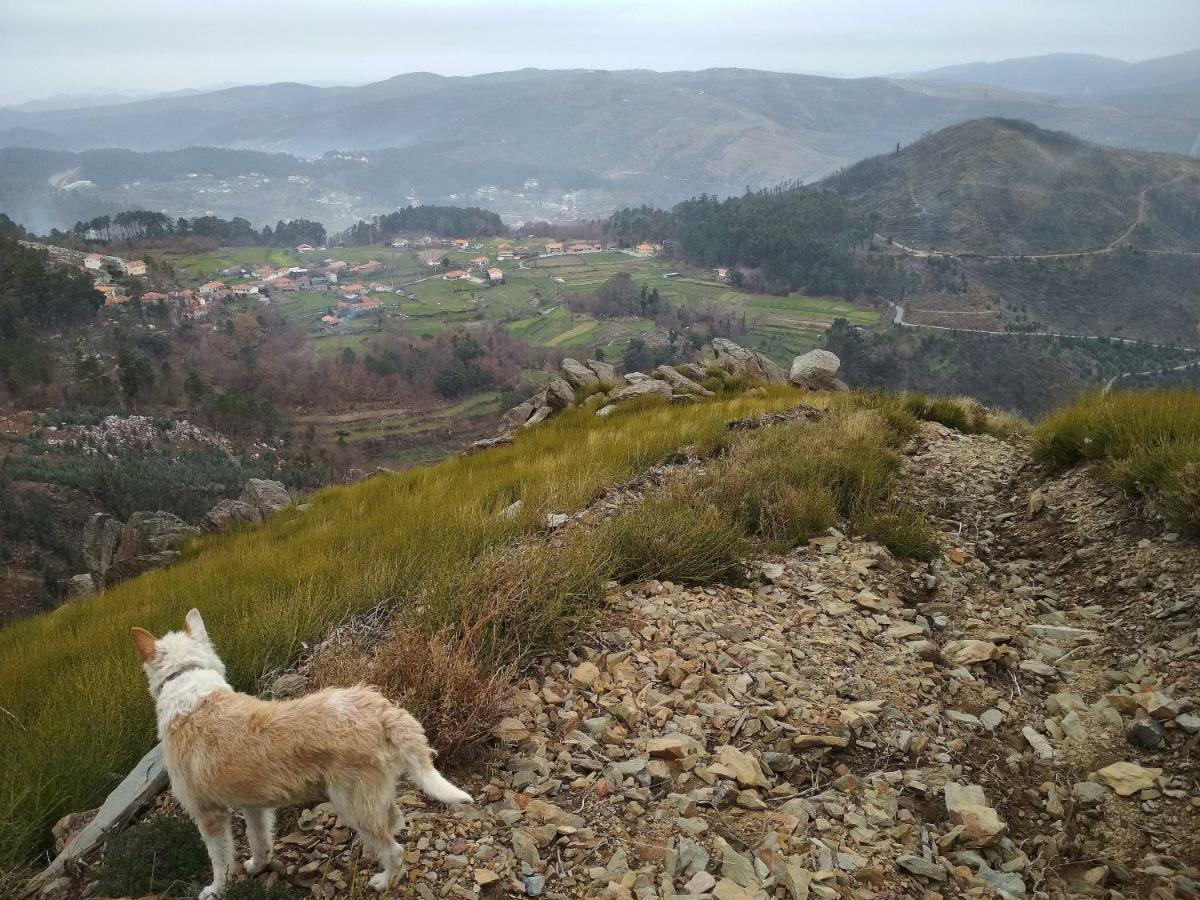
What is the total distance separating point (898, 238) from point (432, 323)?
6215cm

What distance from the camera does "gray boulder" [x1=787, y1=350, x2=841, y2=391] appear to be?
14.5 meters

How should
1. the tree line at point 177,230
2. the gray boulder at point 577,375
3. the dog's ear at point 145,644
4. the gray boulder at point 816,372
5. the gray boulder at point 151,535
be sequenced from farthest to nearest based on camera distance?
the tree line at point 177,230, the gray boulder at point 577,375, the gray boulder at point 816,372, the gray boulder at point 151,535, the dog's ear at point 145,644

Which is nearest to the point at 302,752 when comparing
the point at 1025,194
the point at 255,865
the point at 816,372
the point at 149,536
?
the point at 255,865

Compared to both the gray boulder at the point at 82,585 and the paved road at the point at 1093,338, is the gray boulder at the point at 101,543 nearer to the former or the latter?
the gray boulder at the point at 82,585

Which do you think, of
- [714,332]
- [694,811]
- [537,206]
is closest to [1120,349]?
[714,332]

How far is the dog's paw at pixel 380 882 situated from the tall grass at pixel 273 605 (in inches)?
46.1

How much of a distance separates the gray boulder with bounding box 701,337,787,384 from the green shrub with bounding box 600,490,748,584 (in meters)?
10.5

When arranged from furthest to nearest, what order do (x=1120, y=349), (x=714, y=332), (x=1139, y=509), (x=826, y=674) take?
1. (x=714, y=332)
2. (x=1120, y=349)
3. (x=1139, y=509)
4. (x=826, y=674)

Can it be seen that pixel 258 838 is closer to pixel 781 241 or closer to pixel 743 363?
pixel 743 363

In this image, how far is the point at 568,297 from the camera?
245ft

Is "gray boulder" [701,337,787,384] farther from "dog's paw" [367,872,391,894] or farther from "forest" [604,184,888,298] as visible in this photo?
"forest" [604,184,888,298]

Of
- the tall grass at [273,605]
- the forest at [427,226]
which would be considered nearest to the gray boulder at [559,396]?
the tall grass at [273,605]

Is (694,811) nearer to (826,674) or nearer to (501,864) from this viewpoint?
(501,864)

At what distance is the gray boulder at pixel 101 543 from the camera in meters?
11.3
